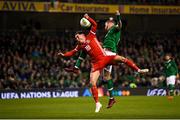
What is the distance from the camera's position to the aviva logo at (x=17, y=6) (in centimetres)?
3008

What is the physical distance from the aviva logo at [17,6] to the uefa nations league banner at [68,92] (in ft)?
18.4

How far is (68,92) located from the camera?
89.9ft

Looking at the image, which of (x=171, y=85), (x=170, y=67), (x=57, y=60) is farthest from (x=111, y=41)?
(x=57, y=60)

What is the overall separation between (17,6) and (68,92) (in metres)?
6.15

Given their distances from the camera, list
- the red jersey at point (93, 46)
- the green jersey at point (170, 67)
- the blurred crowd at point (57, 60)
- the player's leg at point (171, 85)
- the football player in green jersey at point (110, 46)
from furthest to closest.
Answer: the blurred crowd at point (57, 60) < the green jersey at point (170, 67) < the player's leg at point (171, 85) < the football player in green jersey at point (110, 46) < the red jersey at point (93, 46)

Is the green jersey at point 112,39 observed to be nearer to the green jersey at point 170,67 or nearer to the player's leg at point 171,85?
the player's leg at point 171,85

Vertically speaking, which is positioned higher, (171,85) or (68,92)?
(171,85)

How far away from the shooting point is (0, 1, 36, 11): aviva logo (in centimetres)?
3008

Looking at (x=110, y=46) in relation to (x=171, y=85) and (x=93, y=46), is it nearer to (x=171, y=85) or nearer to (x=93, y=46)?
(x=93, y=46)

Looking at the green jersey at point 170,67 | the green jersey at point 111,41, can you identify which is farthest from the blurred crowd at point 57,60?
the green jersey at point 111,41

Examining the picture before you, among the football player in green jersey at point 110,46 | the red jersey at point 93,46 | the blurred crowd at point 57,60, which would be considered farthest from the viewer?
the blurred crowd at point 57,60

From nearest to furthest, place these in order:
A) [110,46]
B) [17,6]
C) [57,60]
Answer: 1. [110,46]
2. [57,60]
3. [17,6]

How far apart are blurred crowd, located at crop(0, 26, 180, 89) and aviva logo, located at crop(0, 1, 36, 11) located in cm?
172

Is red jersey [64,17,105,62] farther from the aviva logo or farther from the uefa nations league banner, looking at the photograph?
the aviva logo
